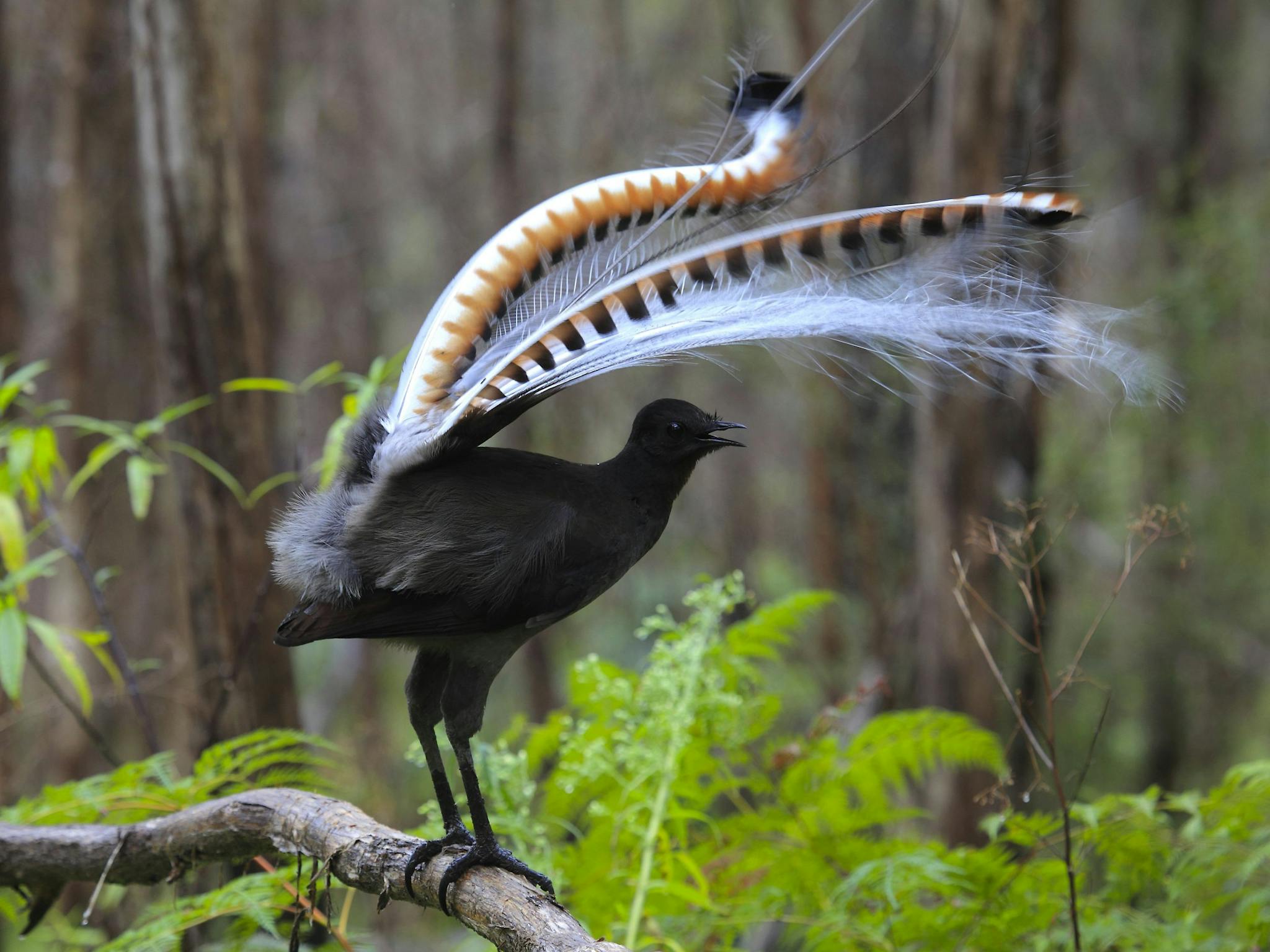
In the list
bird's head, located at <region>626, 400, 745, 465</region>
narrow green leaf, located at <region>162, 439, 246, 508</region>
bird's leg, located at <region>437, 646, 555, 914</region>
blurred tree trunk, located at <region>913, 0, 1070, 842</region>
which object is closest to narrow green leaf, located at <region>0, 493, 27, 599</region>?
narrow green leaf, located at <region>162, 439, 246, 508</region>

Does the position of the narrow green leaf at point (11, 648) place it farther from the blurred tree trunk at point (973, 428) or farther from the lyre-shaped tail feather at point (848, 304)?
the blurred tree trunk at point (973, 428)

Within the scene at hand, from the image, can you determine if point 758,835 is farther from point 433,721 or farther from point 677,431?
point 677,431

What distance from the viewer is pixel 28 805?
113 inches

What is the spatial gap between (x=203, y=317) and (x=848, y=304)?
2.77 meters

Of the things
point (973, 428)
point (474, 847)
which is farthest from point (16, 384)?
point (973, 428)

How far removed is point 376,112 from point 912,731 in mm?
11059

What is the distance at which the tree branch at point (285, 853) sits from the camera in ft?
6.29

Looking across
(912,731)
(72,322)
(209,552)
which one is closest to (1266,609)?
(912,731)

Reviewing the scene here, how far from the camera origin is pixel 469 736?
7.24 feet

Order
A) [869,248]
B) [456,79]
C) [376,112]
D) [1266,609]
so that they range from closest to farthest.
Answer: [869,248] → [1266,609] → [376,112] → [456,79]

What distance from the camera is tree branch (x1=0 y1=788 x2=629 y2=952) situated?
1918 mm

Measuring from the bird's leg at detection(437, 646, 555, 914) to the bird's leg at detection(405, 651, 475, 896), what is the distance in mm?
100

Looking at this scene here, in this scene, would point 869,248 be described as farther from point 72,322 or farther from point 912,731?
point 72,322

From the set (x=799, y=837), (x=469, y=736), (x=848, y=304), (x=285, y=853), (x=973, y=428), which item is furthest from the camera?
(x=973, y=428)
